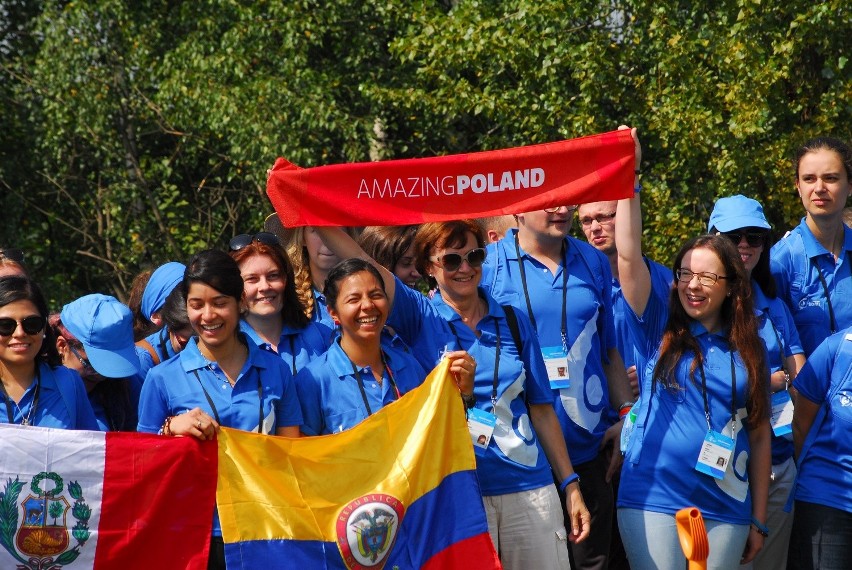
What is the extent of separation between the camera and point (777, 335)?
5668 millimetres

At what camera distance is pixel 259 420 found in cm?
481

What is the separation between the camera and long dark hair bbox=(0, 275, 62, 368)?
4.80 m

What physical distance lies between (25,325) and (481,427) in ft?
5.93

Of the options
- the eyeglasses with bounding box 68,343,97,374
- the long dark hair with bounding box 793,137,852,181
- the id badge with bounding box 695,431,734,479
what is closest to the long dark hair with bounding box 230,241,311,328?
the eyeglasses with bounding box 68,343,97,374

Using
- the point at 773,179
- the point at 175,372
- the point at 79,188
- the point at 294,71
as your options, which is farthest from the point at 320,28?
the point at 175,372

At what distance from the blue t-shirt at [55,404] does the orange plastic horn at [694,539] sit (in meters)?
2.33

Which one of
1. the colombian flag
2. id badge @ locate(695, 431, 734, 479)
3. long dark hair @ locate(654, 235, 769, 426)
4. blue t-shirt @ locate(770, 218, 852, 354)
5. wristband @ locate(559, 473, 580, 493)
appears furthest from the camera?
blue t-shirt @ locate(770, 218, 852, 354)

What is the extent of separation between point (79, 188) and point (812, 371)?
1121cm

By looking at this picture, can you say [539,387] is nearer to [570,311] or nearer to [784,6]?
[570,311]

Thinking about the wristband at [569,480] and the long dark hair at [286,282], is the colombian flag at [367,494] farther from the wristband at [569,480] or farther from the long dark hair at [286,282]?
the long dark hair at [286,282]

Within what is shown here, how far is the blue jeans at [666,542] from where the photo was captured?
4.97 metres

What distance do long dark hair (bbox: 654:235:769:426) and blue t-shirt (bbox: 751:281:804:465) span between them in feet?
1.00

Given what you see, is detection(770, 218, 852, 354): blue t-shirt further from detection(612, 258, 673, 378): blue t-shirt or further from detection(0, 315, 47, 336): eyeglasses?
detection(0, 315, 47, 336): eyeglasses

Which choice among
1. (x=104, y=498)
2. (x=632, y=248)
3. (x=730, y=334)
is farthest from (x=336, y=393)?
(x=730, y=334)
